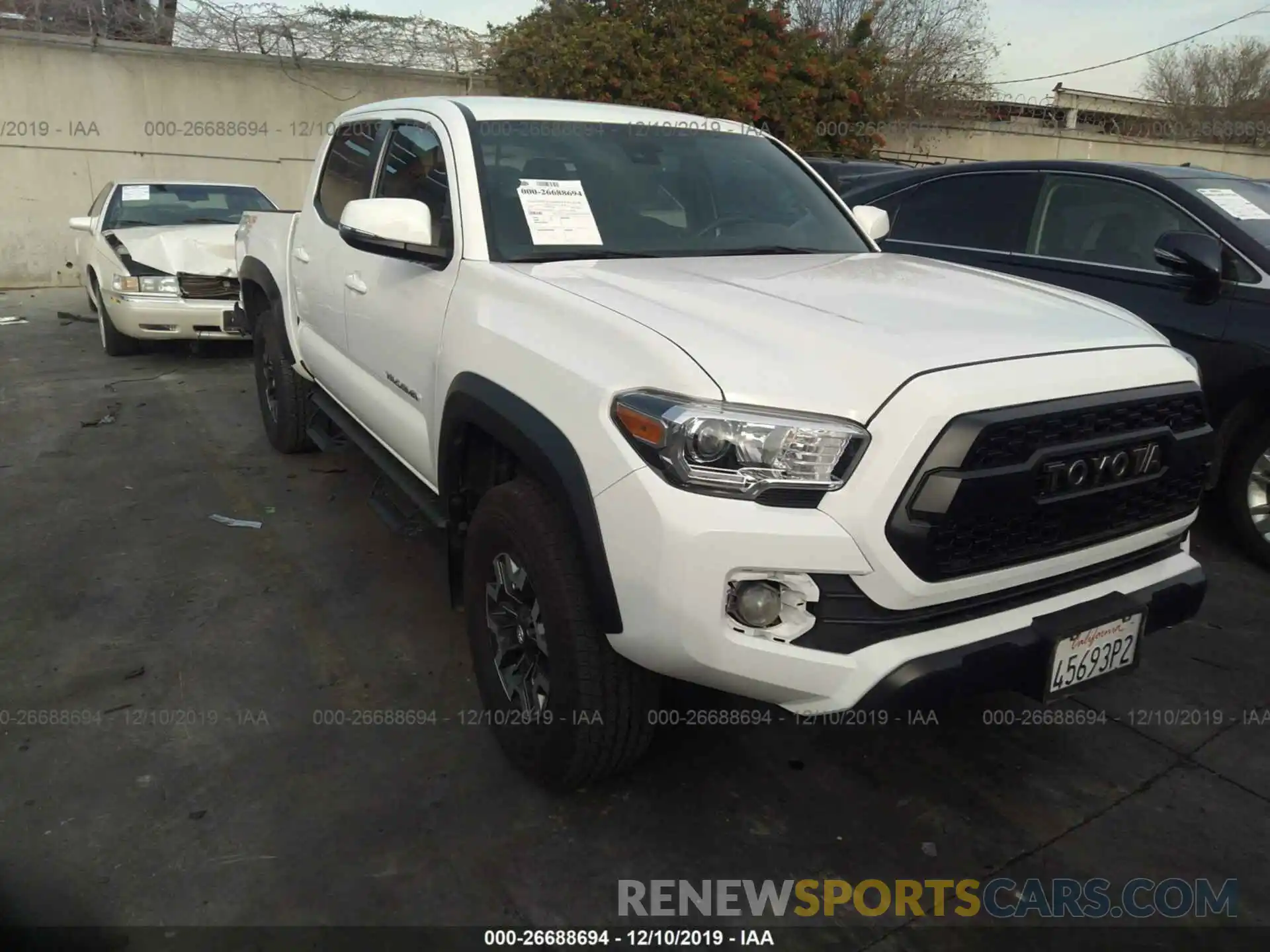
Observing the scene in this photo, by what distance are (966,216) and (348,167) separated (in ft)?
11.0

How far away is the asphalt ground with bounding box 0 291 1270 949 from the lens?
7.55 feet

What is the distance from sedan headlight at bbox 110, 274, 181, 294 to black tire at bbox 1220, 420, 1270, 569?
7.43 m

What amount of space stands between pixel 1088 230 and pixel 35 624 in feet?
16.7

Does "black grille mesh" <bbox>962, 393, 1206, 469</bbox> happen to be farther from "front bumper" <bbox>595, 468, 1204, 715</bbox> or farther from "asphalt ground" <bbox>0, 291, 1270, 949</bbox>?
"asphalt ground" <bbox>0, 291, 1270, 949</bbox>

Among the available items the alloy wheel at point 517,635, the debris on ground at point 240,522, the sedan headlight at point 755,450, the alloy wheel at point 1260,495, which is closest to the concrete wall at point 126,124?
the debris on ground at point 240,522

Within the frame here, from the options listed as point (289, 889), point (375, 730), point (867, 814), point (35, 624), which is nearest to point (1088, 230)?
point (867, 814)

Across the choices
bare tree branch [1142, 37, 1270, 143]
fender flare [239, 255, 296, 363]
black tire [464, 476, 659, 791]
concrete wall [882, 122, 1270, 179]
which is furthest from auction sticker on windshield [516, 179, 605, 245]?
bare tree branch [1142, 37, 1270, 143]

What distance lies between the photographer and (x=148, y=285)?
7.64 m

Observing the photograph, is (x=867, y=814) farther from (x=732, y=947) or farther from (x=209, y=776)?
(x=209, y=776)

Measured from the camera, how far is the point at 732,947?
2.18m

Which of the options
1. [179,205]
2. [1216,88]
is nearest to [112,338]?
[179,205]

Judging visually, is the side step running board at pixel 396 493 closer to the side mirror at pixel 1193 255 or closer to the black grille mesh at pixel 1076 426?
the black grille mesh at pixel 1076 426

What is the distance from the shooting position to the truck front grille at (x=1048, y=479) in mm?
1973

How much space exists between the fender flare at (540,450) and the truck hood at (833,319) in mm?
346
